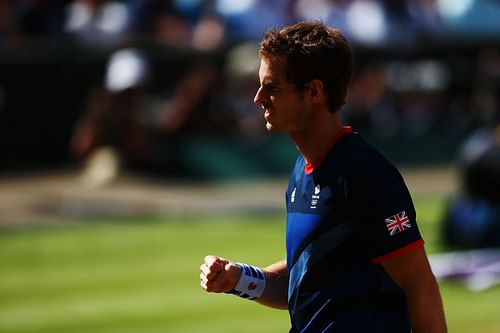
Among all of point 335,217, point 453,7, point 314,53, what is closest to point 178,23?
point 453,7

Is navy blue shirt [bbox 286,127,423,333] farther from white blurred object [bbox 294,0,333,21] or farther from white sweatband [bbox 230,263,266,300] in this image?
white blurred object [bbox 294,0,333,21]

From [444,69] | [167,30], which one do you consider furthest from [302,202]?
[444,69]

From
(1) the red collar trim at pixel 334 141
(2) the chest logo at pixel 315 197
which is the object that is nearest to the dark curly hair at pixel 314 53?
(1) the red collar trim at pixel 334 141

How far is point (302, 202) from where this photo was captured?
4402 mm

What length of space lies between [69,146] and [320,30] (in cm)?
1334

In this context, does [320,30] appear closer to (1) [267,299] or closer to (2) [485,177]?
(1) [267,299]

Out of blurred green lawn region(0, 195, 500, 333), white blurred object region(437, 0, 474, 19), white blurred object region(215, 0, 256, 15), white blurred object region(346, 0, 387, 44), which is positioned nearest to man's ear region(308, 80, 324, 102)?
blurred green lawn region(0, 195, 500, 333)

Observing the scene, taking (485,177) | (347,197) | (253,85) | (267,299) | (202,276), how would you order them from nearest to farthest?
(347,197), (202,276), (267,299), (485,177), (253,85)

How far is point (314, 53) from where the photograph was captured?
4262 millimetres

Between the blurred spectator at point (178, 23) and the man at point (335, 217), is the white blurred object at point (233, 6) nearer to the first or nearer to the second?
the blurred spectator at point (178, 23)

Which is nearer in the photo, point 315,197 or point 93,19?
point 315,197

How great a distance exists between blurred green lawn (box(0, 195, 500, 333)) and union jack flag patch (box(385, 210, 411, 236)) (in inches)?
220

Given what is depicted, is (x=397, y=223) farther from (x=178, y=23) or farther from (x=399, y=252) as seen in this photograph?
(x=178, y=23)

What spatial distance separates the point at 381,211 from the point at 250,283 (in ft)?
2.63
